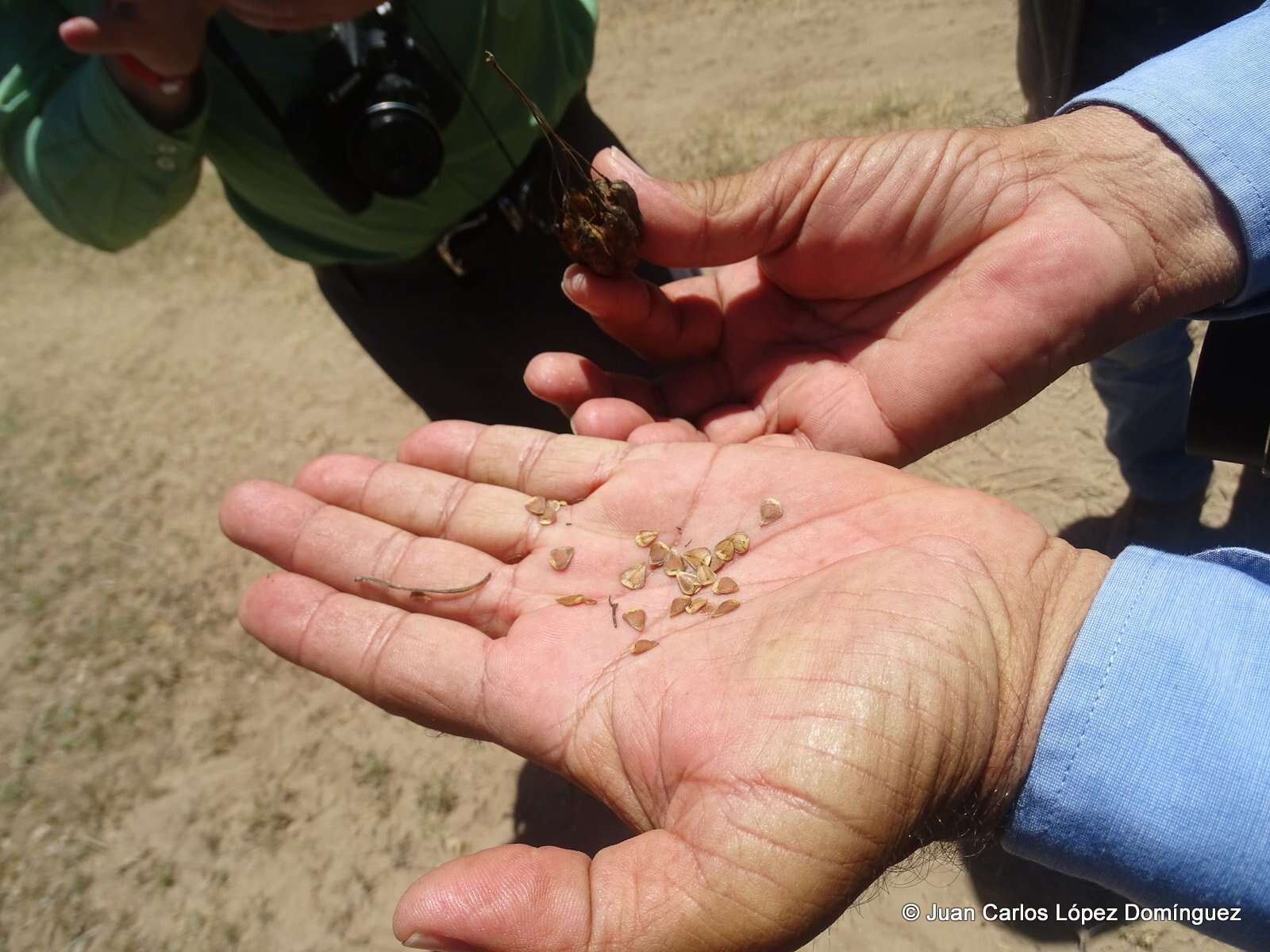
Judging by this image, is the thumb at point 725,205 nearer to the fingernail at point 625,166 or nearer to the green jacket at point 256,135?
the fingernail at point 625,166

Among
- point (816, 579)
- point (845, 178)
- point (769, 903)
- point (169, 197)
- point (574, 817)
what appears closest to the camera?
point (769, 903)

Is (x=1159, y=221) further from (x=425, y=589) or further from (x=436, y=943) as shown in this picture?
(x=436, y=943)

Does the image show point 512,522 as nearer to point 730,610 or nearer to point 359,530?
point 359,530

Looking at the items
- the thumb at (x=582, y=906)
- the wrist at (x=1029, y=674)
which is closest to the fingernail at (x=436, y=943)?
the thumb at (x=582, y=906)

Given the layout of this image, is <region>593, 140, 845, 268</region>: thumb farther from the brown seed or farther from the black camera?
the brown seed

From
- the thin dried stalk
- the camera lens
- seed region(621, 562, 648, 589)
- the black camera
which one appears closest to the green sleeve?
the black camera

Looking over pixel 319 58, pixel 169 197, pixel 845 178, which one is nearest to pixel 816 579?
pixel 845 178
